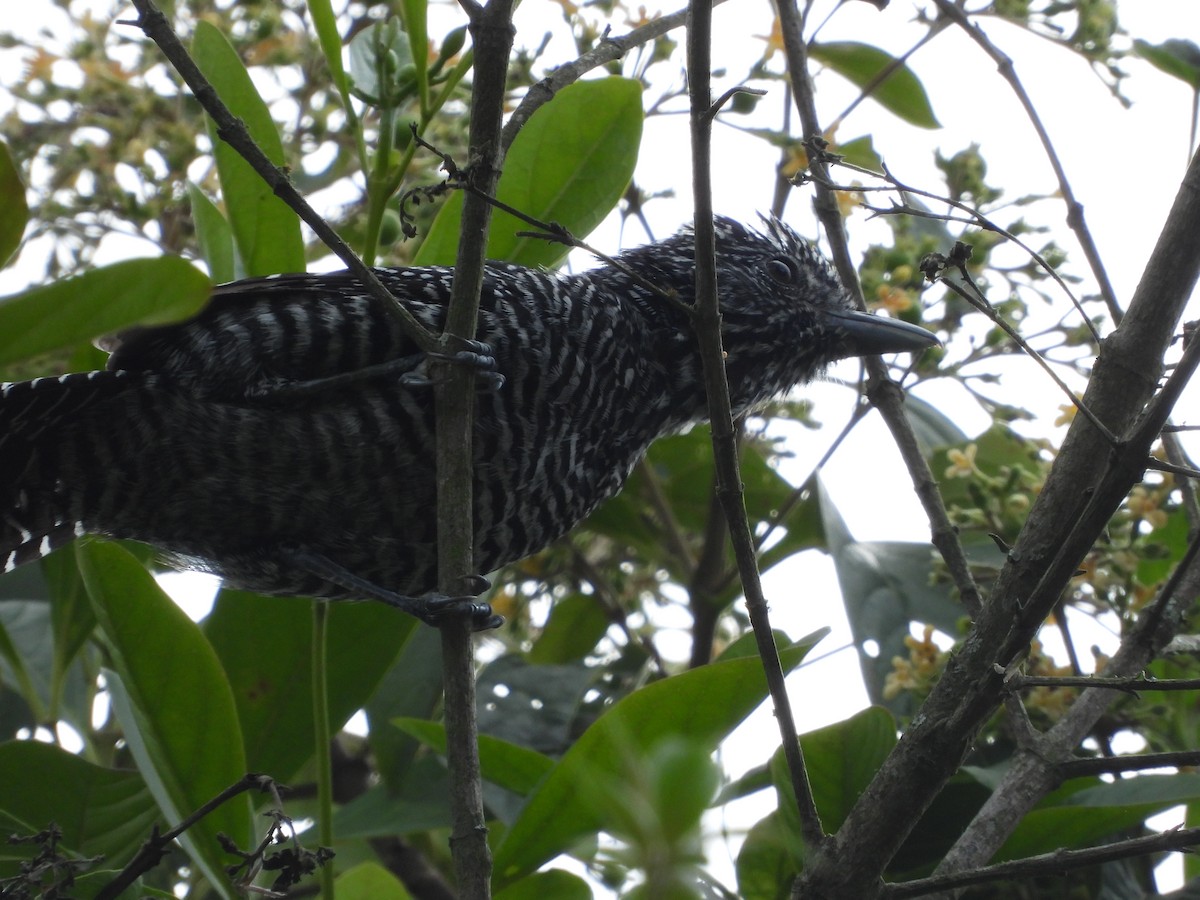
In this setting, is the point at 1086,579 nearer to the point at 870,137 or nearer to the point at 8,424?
the point at 870,137

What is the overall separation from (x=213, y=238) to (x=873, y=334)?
1317 millimetres

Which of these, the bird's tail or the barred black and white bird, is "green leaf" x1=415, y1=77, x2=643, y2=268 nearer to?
the barred black and white bird

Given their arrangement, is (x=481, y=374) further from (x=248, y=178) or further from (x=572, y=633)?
(x=572, y=633)

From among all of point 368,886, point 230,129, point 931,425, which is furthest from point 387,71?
point 931,425

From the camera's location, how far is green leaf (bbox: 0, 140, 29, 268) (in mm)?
1228

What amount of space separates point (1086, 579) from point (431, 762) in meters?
1.27

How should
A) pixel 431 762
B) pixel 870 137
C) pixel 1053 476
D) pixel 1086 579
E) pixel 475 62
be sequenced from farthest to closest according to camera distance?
pixel 870 137 < pixel 431 762 < pixel 1086 579 < pixel 1053 476 < pixel 475 62

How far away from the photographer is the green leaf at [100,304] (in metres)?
1.16

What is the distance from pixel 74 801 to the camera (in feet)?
6.86

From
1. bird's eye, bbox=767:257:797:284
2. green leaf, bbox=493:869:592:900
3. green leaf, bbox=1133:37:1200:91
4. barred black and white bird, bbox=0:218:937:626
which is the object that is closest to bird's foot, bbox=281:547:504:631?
barred black and white bird, bbox=0:218:937:626

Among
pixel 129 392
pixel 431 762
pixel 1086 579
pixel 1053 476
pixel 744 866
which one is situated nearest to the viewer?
pixel 1053 476

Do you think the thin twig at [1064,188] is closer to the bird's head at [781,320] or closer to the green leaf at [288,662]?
the bird's head at [781,320]

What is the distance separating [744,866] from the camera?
1903 millimetres

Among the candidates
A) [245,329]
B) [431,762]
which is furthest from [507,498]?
[431,762]
